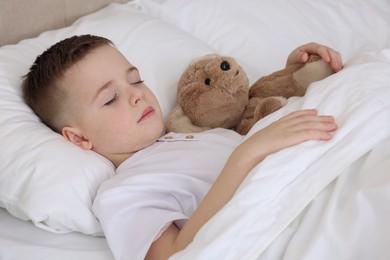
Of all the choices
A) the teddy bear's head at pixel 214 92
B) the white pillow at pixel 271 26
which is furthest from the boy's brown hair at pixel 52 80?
the white pillow at pixel 271 26

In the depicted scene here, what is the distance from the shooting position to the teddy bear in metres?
1.20

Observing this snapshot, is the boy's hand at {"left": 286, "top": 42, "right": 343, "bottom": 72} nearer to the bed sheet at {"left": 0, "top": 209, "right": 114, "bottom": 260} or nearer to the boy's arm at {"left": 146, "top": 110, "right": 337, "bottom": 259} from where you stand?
the boy's arm at {"left": 146, "top": 110, "right": 337, "bottom": 259}

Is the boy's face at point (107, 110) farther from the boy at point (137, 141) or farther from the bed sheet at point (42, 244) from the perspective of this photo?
the bed sheet at point (42, 244)

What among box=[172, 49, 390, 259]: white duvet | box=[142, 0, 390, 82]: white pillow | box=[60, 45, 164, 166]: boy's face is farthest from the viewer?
box=[142, 0, 390, 82]: white pillow

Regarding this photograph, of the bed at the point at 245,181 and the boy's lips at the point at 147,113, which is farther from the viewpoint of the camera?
the boy's lips at the point at 147,113

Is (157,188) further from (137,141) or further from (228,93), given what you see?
(228,93)

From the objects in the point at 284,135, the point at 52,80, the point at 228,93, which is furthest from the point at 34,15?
the point at 284,135

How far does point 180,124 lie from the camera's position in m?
1.25

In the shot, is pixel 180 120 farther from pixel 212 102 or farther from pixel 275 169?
pixel 275 169

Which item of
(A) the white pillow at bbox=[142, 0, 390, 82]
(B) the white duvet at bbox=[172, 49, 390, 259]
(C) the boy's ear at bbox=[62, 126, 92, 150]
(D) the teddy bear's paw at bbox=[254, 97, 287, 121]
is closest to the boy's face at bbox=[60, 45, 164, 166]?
(C) the boy's ear at bbox=[62, 126, 92, 150]

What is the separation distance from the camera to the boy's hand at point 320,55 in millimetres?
1207

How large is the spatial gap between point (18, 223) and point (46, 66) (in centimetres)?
34

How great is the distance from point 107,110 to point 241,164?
1.13 feet

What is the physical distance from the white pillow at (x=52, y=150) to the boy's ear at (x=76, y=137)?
1.5 inches
